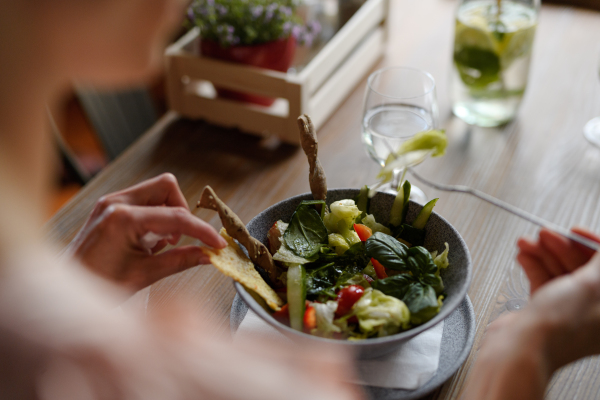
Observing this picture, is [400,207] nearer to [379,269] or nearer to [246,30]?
[379,269]

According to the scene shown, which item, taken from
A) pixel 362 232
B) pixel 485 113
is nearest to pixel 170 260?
pixel 362 232

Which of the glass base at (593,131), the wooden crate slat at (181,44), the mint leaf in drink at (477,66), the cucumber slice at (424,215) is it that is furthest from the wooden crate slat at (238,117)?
the glass base at (593,131)

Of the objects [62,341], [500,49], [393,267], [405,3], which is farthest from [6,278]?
[405,3]

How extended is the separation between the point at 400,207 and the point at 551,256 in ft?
0.86

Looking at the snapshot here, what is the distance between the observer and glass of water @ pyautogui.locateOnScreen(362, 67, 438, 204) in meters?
1.13

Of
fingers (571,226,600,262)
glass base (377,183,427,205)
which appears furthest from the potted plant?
fingers (571,226,600,262)

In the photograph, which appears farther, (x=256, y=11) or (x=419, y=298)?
(x=256, y=11)

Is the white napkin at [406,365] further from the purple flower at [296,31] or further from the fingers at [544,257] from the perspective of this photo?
the purple flower at [296,31]

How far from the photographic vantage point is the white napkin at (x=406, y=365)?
30.0 inches

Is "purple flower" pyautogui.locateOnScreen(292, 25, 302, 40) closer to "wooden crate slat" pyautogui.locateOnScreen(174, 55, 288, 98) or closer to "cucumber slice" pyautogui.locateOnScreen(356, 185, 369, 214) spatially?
"wooden crate slat" pyautogui.locateOnScreen(174, 55, 288, 98)

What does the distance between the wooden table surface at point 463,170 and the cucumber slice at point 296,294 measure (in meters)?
0.20

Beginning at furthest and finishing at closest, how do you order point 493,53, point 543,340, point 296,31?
1. point 296,31
2. point 493,53
3. point 543,340

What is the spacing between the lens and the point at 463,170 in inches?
52.9

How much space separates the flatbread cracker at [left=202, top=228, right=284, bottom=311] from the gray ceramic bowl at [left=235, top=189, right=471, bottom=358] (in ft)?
0.05
